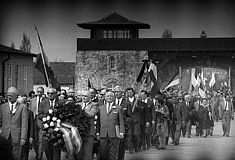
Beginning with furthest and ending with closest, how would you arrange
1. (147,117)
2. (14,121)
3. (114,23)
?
(114,23) < (147,117) < (14,121)

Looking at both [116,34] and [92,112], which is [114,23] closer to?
[116,34]

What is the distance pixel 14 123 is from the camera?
27.8 ft

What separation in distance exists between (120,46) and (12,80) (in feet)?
60.7

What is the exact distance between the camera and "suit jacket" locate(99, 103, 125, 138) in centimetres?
902

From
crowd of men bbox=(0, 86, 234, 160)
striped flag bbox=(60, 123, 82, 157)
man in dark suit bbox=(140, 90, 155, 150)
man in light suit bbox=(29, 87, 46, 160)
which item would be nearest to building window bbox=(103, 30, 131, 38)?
crowd of men bbox=(0, 86, 234, 160)

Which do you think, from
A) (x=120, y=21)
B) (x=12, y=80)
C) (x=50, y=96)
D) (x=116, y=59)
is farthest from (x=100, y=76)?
(x=50, y=96)

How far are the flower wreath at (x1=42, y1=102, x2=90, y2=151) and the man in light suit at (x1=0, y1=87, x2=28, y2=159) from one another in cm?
45

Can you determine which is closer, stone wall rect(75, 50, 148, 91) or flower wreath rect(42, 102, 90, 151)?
flower wreath rect(42, 102, 90, 151)

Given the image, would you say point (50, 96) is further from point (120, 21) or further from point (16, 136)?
point (120, 21)

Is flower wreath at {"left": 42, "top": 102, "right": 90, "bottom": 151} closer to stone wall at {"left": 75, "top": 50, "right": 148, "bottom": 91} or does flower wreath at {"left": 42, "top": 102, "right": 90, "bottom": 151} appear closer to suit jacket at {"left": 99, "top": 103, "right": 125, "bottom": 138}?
suit jacket at {"left": 99, "top": 103, "right": 125, "bottom": 138}

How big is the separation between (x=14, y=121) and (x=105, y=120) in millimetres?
1567

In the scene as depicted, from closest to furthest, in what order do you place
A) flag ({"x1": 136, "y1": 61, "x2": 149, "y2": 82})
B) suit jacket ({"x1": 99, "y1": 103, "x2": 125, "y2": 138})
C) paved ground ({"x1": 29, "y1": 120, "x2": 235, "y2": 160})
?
suit jacket ({"x1": 99, "y1": 103, "x2": 125, "y2": 138}) < paved ground ({"x1": 29, "y1": 120, "x2": 235, "y2": 160}) < flag ({"x1": 136, "y1": 61, "x2": 149, "y2": 82})

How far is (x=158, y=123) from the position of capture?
47.3 feet

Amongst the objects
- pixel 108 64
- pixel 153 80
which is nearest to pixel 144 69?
pixel 153 80
